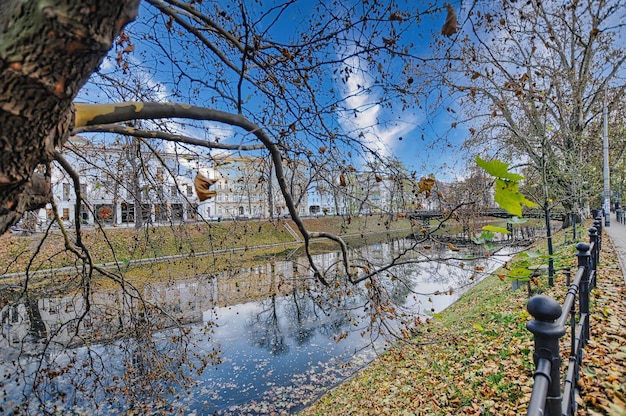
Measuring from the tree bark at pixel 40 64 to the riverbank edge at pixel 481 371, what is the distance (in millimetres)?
2151

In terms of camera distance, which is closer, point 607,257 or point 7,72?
point 7,72

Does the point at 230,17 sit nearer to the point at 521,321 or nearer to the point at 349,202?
the point at 349,202

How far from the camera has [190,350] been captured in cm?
423

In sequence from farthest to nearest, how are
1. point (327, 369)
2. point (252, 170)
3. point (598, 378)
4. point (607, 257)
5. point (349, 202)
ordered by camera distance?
point (327, 369) → point (607, 257) → point (252, 170) → point (349, 202) → point (598, 378)

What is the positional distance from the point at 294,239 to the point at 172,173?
20.8 m

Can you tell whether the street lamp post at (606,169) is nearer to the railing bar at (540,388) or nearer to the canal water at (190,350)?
the canal water at (190,350)

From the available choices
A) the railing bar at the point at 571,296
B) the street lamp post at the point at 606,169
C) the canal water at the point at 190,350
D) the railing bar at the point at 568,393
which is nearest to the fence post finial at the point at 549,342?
the railing bar at the point at 568,393

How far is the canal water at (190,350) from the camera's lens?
3.98 meters

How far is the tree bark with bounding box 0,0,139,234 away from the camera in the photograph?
80 centimetres

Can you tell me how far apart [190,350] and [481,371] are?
3.80m

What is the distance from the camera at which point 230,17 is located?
3.04 m

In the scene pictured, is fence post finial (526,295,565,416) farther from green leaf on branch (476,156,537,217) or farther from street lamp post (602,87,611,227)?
street lamp post (602,87,611,227)

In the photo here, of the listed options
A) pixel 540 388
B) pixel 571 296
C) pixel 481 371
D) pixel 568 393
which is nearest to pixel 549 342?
pixel 540 388

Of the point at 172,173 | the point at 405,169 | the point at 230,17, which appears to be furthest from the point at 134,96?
the point at 405,169
